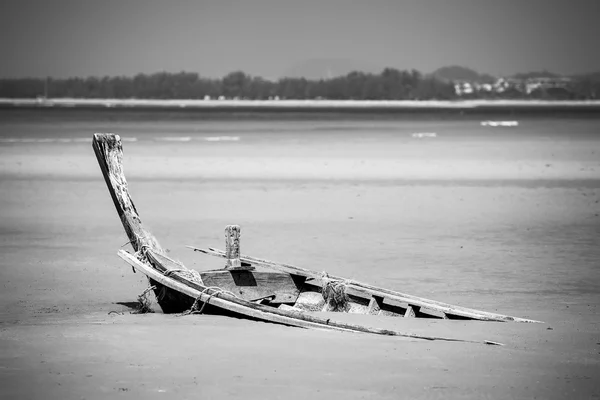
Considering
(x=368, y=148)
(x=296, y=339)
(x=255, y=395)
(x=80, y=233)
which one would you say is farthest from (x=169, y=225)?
(x=368, y=148)

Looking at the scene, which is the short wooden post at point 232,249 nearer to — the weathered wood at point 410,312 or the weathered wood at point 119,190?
the weathered wood at point 119,190

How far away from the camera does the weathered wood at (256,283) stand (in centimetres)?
895

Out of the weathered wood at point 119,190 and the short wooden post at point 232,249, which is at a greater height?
the weathered wood at point 119,190

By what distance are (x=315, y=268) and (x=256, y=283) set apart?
9.46 ft

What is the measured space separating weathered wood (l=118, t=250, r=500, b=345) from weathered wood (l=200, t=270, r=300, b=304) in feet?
2.08

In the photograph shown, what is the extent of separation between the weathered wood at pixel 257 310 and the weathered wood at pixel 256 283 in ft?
2.08

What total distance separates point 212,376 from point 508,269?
576 centimetres

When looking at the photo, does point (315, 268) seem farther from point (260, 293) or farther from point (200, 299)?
point (200, 299)

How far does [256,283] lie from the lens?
9.04 metres

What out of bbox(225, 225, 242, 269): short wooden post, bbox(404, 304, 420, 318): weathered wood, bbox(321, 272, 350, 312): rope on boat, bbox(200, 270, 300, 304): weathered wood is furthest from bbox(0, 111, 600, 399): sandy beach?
bbox(225, 225, 242, 269): short wooden post

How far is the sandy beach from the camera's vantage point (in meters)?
6.90

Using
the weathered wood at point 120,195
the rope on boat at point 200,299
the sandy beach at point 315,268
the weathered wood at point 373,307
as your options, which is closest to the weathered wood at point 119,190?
the weathered wood at point 120,195

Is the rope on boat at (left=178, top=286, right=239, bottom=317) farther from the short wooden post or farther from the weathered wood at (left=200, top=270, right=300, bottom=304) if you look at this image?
the short wooden post

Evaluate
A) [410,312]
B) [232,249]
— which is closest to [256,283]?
[232,249]
